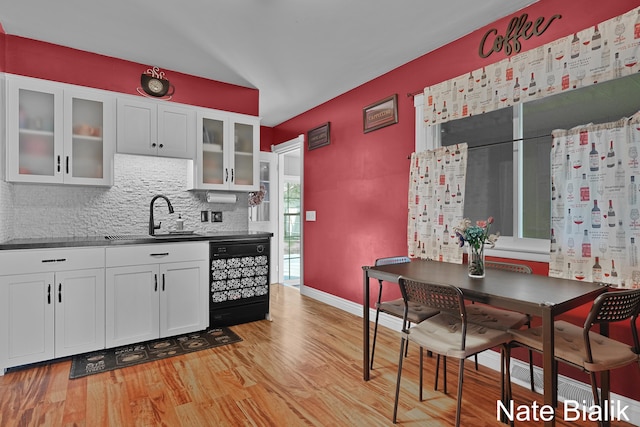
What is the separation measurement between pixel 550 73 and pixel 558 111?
0.88ft

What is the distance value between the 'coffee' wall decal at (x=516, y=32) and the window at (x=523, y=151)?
45cm

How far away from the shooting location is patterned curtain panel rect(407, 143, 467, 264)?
2.87 metres

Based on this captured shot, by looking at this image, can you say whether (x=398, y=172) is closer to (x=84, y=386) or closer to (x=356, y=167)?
(x=356, y=167)

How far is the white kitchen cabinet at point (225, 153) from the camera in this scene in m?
3.63

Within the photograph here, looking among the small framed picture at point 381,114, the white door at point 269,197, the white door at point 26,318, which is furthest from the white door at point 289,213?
the white door at point 26,318

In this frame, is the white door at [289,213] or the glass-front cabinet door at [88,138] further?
the white door at [289,213]

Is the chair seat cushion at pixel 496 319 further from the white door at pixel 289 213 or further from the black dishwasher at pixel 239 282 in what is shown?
the white door at pixel 289 213

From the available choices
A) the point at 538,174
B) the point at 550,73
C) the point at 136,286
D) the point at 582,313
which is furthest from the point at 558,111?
the point at 136,286

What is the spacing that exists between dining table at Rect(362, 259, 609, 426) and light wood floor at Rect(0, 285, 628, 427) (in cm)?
32

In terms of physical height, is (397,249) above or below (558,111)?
below

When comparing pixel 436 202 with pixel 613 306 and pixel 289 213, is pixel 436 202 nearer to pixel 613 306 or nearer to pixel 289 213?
pixel 613 306

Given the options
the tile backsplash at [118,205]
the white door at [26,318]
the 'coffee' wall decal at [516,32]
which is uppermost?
the 'coffee' wall decal at [516,32]

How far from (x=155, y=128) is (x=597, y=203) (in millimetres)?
3616

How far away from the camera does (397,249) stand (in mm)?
3539
